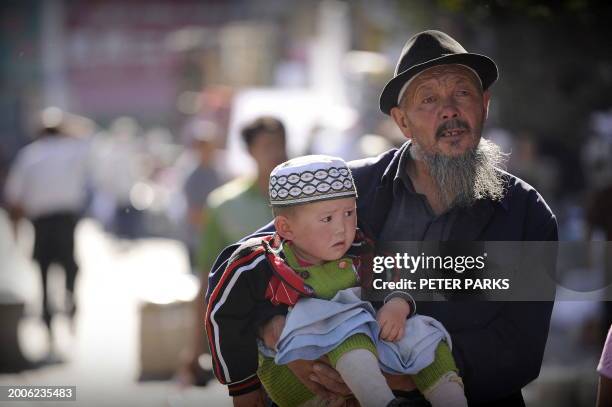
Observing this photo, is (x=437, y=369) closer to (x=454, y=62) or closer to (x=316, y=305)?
(x=316, y=305)

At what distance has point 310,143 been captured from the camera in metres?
8.88

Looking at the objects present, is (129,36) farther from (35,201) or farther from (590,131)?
(590,131)

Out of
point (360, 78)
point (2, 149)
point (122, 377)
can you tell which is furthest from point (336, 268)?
point (2, 149)

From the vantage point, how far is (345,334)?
3.07 m

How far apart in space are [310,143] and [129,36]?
1605cm

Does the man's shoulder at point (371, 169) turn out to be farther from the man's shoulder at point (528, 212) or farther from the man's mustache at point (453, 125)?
the man's shoulder at point (528, 212)

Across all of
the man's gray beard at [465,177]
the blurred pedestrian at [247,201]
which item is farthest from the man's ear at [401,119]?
the blurred pedestrian at [247,201]

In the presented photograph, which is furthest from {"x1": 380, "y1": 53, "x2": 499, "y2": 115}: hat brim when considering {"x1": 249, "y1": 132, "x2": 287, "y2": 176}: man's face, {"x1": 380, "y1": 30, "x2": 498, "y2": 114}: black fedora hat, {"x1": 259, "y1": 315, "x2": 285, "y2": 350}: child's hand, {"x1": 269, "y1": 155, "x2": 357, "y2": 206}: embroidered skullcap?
{"x1": 249, "y1": 132, "x2": 287, "y2": 176}: man's face

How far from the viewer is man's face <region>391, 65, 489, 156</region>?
3314 mm

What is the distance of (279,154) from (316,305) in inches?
91.2

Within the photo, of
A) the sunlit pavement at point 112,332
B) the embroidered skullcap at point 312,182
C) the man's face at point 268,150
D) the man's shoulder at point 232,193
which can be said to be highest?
the man's face at point 268,150

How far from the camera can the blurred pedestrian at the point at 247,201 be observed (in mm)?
5387

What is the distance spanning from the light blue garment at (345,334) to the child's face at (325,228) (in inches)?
4.8

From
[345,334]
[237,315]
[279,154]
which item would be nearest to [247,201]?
[279,154]
